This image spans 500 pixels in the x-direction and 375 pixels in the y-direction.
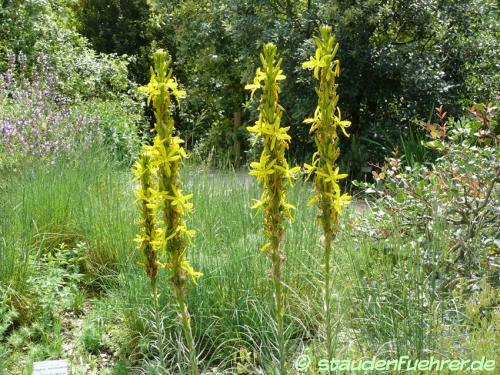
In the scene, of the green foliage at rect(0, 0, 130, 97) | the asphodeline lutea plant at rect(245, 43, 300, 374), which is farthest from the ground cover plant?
Result: the green foliage at rect(0, 0, 130, 97)

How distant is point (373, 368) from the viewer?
8.36 ft

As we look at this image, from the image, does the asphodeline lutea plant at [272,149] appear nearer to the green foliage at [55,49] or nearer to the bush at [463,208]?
the bush at [463,208]

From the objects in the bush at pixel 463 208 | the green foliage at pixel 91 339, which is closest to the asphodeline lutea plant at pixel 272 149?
the bush at pixel 463 208

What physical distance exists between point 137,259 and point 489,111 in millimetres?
2405

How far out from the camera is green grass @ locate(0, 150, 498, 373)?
2867 mm

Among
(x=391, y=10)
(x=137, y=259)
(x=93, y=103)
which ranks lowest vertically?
(x=137, y=259)

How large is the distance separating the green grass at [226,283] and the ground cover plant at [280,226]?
0.6 inches

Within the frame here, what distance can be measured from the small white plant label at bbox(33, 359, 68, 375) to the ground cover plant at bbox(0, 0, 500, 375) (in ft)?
0.30

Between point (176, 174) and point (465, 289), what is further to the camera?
point (465, 289)

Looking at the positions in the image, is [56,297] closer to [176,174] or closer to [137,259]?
[137,259]

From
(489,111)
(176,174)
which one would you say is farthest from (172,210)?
(489,111)

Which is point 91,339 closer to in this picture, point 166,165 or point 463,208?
point 166,165

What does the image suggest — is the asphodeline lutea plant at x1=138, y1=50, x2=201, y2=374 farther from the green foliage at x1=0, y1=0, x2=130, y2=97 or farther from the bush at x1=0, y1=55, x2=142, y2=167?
the green foliage at x1=0, y1=0, x2=130, y2=97

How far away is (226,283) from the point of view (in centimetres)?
365
